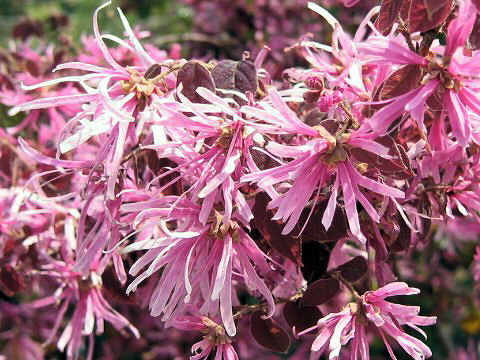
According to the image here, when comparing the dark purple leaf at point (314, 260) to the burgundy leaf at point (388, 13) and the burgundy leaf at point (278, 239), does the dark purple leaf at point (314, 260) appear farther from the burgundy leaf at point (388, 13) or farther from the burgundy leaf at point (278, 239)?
the burgundy leaf at point (388, 13)

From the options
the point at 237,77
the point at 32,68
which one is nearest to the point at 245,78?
the point at 237,77

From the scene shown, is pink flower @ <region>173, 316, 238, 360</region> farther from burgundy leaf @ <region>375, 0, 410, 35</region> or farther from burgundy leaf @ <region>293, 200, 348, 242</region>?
burgundy leaf @ <region>375, 0, 410, 35</region>

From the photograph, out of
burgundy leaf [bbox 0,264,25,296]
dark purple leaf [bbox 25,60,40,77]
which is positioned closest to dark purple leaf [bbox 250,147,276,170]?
burgundy leaf [bbox 0,264,25,296]

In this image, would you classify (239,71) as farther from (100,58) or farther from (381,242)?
(100,58)

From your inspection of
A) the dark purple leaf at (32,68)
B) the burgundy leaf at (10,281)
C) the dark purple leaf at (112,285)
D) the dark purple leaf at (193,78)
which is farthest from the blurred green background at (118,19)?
the dark purple leaf at (193,78)

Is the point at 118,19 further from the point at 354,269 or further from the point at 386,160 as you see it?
the point at 386,160

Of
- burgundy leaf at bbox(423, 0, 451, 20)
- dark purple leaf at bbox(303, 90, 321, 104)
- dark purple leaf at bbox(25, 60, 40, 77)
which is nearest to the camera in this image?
burgundy leaf at bbox(423, 0, 451, 20)
